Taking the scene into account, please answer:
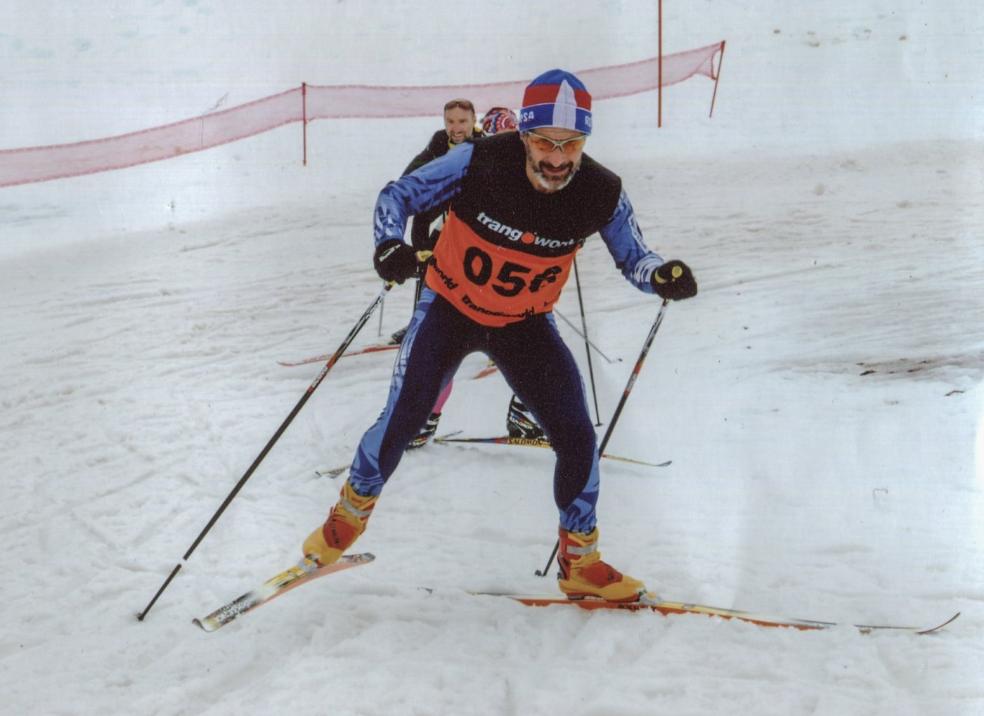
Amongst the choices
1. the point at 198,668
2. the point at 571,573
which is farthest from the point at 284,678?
the point at 571,573

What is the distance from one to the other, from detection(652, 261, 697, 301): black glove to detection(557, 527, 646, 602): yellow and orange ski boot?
0.83 m

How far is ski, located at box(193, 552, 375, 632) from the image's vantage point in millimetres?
2770

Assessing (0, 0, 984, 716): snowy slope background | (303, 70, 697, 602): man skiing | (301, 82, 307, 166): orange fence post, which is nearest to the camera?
(0, 0, 984, 716): snowy slope background

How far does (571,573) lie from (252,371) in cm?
325

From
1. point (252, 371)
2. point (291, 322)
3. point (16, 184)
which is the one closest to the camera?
point (252, 371)

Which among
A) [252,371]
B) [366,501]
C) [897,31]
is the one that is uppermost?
[897,31]

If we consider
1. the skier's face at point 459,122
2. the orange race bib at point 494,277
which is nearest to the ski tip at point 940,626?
the orange race bib at point 494,277

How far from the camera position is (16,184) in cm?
952

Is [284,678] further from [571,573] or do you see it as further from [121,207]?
[121,207]

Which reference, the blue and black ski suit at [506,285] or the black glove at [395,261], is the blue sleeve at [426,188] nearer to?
the blue and black ski suit at [506,285]

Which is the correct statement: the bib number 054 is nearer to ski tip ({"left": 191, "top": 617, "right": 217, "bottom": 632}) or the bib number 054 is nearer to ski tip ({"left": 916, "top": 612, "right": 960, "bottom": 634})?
ski tip ({"left": 191, "top": 617, "right": 217, "bottom": 632})

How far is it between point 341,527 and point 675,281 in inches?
53.8

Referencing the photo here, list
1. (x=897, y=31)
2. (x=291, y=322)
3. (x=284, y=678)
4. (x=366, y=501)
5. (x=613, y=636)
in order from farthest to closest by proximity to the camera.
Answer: (x=897, y=31)
(x=291, y=322)
(x=366, y=501)
(x=613, y=636)
(x=284, y=678)

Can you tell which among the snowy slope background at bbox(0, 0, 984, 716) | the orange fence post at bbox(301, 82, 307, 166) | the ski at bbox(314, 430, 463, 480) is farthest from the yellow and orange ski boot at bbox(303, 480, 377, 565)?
the orange fence post at bbox(301, 82, 307, 166)
